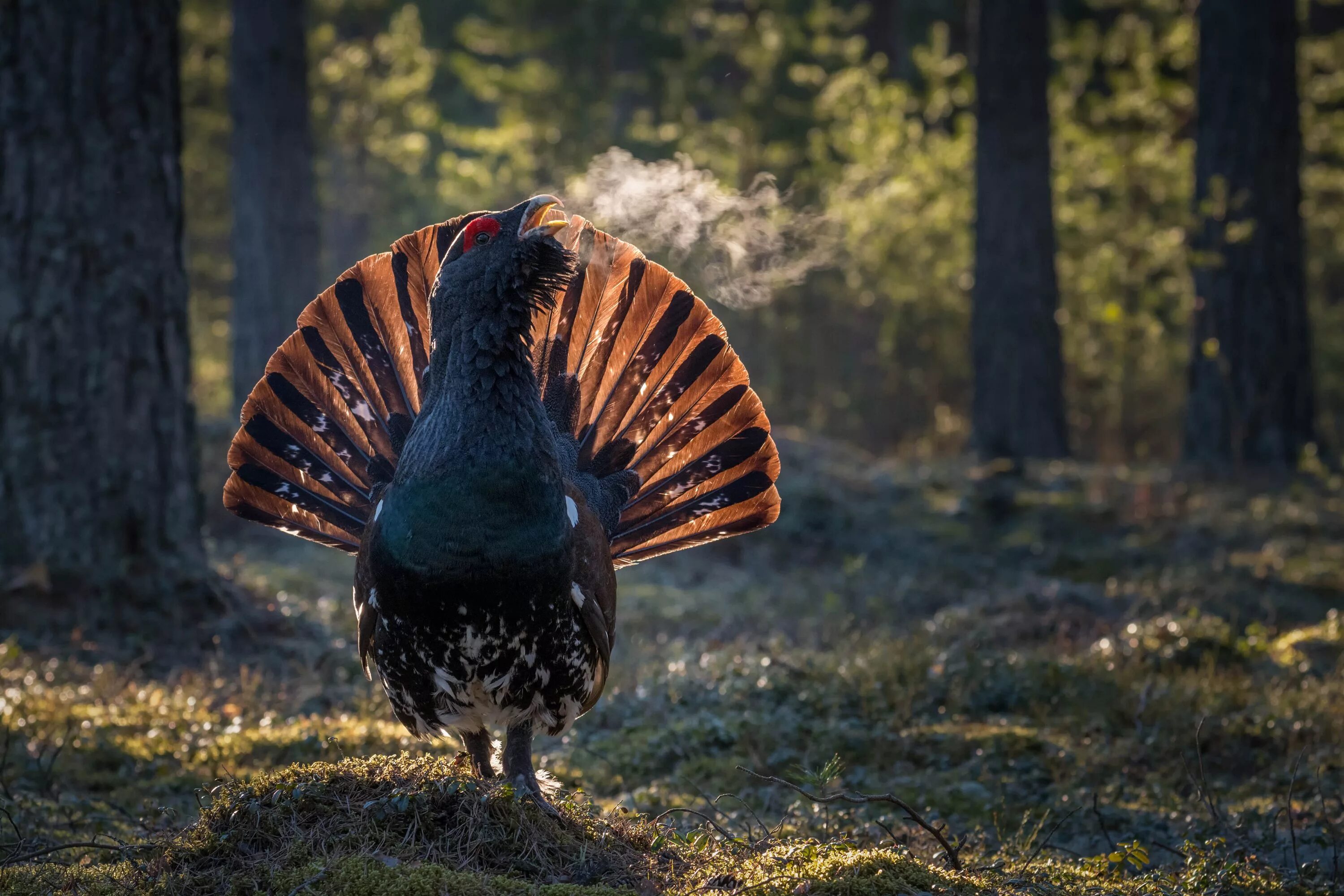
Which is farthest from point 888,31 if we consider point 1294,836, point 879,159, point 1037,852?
point 1037,852

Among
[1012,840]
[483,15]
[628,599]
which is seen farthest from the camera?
[483,15]

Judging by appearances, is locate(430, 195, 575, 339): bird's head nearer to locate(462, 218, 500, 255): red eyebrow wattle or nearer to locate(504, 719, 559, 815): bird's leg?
locate(462, 218, 500, 255): red eyebrow wattle

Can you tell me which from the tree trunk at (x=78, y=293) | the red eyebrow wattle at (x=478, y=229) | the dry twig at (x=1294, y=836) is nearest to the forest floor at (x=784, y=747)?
the dry twig at (x=1294, y=836)

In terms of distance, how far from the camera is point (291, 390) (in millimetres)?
4781

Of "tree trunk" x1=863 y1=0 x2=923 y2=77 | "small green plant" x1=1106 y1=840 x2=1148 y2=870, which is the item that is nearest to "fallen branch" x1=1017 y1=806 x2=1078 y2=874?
"small green plant" x1=1106 y1=840 x2=1148 y2=870

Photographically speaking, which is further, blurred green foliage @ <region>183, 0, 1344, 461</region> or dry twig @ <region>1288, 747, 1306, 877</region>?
blurred green foliage @ <region>183, 0, 1344, 461</region>

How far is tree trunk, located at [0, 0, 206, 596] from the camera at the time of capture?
654cm

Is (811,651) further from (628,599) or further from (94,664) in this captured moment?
(94,664)

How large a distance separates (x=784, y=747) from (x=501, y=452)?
238 centimetres

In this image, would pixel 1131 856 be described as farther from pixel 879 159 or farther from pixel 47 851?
pixel 879 159

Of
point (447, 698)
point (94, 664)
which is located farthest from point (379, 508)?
point (94, 664)

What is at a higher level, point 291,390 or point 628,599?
point 291,390

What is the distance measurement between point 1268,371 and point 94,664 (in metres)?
10.4

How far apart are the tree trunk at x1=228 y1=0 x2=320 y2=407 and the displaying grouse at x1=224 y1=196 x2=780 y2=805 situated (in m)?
9.62
